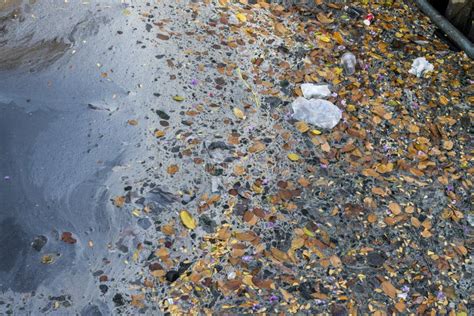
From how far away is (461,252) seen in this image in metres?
2.62

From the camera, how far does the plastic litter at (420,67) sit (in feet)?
11.2

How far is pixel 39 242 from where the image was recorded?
247 cm

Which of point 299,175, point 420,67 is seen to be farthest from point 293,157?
point 420,67

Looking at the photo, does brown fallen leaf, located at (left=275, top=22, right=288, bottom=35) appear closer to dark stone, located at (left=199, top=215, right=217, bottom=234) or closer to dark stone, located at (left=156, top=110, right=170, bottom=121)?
dark stone, located at (left=156, top=110, right=170, bottom=121)

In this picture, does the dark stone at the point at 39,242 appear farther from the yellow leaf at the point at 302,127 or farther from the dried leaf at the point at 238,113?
the yellow leaf at the point at 302,127

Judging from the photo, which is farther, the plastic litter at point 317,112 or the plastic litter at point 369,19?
the plastic litter at point 369,19

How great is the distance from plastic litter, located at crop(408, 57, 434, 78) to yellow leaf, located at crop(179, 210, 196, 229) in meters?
1.63

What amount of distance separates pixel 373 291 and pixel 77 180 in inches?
53.1

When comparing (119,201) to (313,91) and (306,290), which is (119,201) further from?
(313,91)

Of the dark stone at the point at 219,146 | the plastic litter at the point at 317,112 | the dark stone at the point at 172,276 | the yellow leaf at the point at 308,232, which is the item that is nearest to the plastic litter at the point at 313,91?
the plastic litter at the point at 317,112

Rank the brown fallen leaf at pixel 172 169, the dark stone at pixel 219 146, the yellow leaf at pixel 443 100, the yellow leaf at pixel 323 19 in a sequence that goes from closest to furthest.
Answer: the brown fallen leaf at pixel 172 169 → the dark stone at pixel 219 146 → the yellow leaf at pixel 443 100 → the yellow leaf at pixel 323 19

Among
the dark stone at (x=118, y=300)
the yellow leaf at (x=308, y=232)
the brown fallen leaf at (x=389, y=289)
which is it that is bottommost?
the brown fallen leaf at (x=389, y=289)

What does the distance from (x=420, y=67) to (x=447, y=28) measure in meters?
0.45

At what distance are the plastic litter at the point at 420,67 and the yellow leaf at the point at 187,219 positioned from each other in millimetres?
1633
